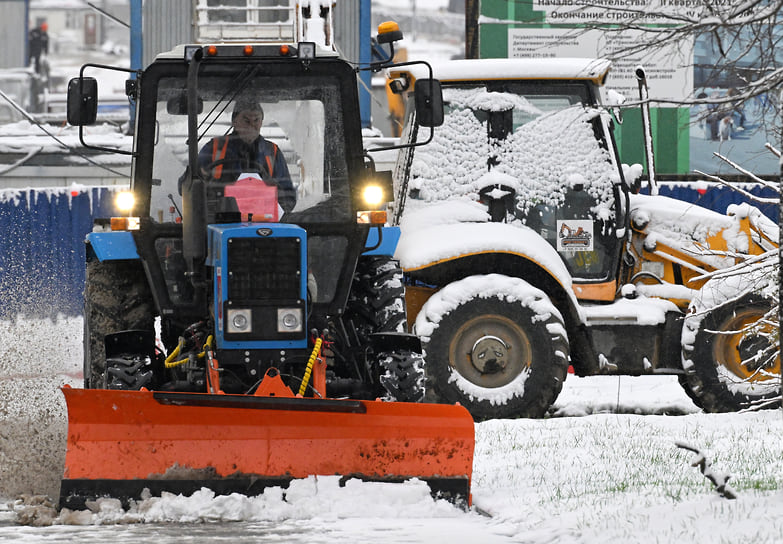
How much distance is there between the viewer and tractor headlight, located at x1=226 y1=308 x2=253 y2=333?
6.61 meters

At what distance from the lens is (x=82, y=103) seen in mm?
6969

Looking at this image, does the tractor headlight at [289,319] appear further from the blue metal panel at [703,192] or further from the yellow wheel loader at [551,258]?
the blue metal panel at [703,192]

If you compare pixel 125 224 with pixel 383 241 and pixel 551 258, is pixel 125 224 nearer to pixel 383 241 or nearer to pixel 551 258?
pixel 383 241

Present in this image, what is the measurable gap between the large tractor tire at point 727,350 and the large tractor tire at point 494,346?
1.00 meters

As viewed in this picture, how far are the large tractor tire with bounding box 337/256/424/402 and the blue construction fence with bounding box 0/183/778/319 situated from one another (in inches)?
425

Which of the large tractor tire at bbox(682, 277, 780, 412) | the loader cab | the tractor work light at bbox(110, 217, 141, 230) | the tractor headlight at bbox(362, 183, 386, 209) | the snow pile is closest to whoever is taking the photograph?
the tractor work light at bbox(110, 217, 141, 230)

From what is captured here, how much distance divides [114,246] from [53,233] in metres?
11.2

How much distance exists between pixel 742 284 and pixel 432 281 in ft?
7.21

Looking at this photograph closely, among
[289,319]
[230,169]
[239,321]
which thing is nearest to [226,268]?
[239,321]

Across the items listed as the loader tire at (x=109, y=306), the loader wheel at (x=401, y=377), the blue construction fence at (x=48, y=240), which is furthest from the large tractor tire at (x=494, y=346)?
the blue construction fence at (x=48, y=240)

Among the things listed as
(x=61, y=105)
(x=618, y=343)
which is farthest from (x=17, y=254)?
(x=61, y=105)

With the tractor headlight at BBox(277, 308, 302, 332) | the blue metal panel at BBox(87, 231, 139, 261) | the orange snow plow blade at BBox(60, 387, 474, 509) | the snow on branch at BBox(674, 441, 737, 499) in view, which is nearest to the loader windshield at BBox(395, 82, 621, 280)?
the blue metal panel at BBox(87, 231, 139, 261)

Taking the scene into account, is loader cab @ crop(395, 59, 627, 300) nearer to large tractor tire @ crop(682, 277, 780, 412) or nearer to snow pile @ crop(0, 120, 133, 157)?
large tractor tire @ crop(682, 277, 780, 412)

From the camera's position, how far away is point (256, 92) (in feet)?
24.3
